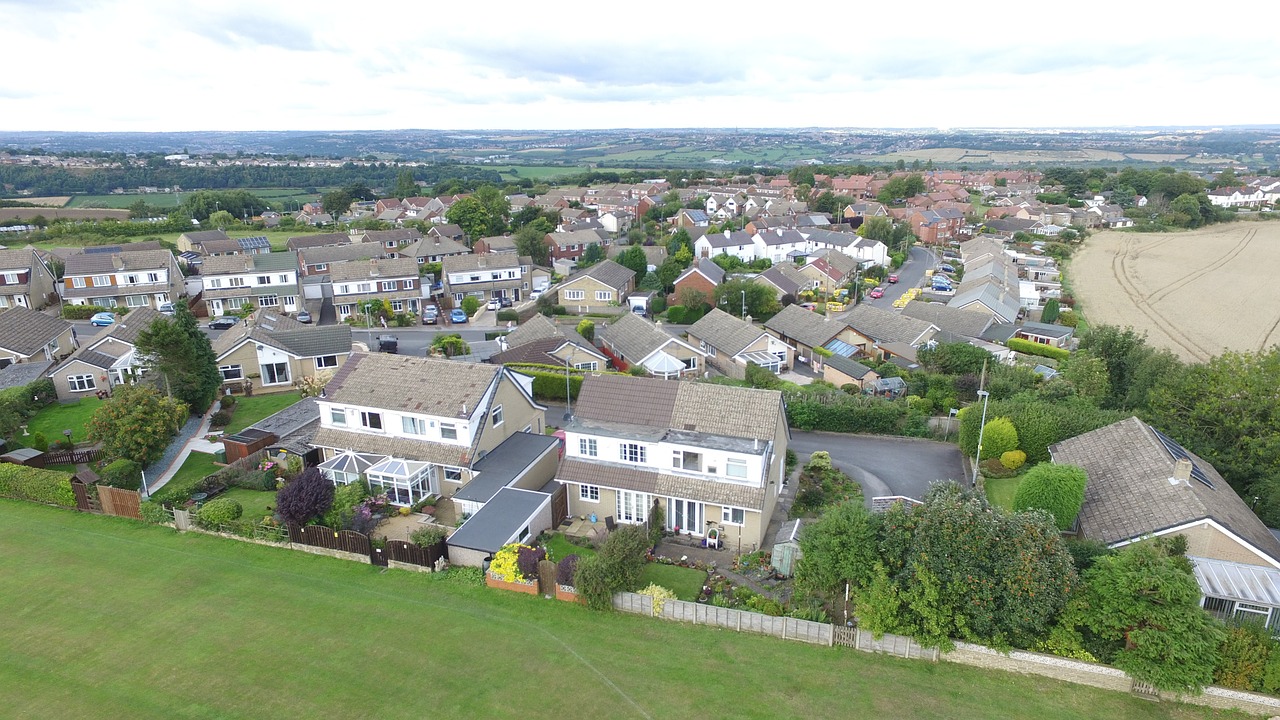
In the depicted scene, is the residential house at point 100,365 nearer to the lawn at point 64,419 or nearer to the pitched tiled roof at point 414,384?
the lawn at point 64,419

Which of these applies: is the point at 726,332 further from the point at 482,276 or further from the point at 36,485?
the point at 36,485

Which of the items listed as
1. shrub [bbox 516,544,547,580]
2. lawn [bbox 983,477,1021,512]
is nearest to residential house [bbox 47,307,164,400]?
shrub [bbox 516,544,547,580]

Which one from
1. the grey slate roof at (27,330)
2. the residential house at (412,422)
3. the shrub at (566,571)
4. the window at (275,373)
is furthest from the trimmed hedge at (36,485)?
the grey slate roof at (27,330)

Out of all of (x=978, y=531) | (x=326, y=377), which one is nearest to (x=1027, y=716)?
(x=978, y=531)

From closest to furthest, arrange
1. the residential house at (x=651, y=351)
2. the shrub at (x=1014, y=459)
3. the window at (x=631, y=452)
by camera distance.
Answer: the window at (x=631, y=452) → the shrub at (x=1014, y=459) → the residential house at (x=651, y=351)

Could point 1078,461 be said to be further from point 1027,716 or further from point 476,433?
point 476,433

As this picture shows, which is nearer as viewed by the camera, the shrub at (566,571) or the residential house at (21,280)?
the shrub at (566,571)
